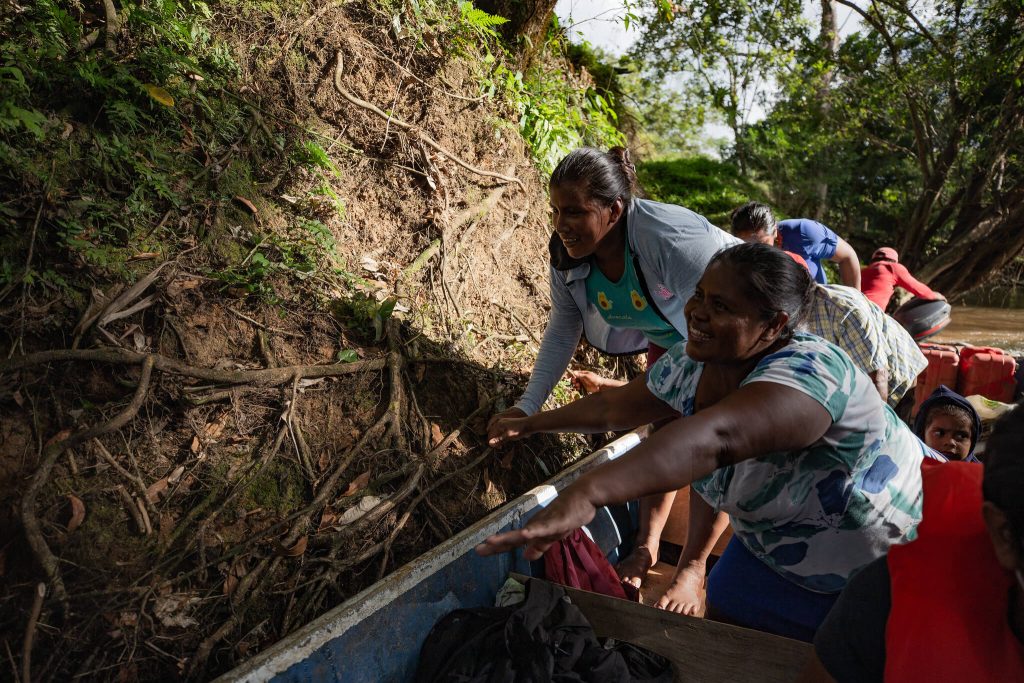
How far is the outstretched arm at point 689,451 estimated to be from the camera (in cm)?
121

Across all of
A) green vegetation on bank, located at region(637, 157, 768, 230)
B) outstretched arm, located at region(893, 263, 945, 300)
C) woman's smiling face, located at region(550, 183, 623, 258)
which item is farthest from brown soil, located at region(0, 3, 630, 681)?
green vegetation on bank, located at region(637, 157, 768, 230)

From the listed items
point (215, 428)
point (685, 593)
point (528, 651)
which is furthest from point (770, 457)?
point (215, 428)

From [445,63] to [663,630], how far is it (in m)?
3.73

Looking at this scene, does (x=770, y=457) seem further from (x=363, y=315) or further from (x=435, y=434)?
(x=363, y=315)

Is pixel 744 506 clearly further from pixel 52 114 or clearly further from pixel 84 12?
pixel 84 12

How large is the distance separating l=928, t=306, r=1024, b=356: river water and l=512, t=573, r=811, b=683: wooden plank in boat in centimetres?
1092

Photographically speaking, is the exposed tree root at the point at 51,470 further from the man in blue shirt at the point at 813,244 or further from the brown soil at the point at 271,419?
the man in blue shirt at the point at 813,244

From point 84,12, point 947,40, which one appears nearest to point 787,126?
point 947,40

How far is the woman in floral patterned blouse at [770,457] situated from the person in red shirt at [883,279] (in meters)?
3.12

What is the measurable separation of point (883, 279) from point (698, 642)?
361cm

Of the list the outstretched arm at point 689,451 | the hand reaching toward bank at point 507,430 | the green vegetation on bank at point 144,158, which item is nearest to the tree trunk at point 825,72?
the green vegetation on bank at point 144,158

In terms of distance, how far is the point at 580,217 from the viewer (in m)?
2.15

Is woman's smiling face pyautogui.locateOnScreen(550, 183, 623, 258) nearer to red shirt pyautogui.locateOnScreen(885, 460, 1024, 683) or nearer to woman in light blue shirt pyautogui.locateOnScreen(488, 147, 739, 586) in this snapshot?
woman in light blue shirt pyautogui.locateOnScreen(488, 147, 739, 586)

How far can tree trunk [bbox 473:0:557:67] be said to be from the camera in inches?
186
